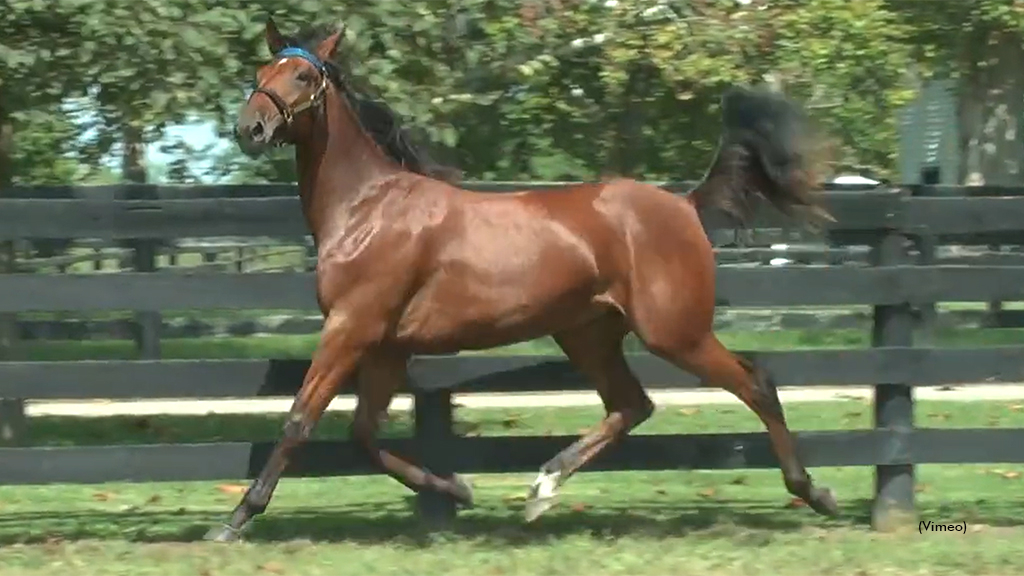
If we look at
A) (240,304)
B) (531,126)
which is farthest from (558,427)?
(240,304)

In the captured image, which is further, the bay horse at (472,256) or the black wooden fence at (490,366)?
the black wooden fence at (490,366)

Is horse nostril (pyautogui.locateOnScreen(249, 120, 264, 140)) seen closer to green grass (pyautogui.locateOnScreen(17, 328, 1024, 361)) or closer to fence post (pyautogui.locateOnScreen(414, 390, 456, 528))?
fence post (pyautogui.locateOnScreen(414, 390, 456, 528))

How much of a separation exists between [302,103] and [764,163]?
215 cm

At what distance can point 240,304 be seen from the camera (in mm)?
6738

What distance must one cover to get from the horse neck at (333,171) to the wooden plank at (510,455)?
107 centimetres

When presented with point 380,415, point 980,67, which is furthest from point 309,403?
point 980,67

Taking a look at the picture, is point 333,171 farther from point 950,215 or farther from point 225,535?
point 950,215

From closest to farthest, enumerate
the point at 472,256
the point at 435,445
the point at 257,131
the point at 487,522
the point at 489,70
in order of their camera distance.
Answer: the point at 257,131
the point at 472,256
the point at 435,445
the point at 487,522
the point at 489,70

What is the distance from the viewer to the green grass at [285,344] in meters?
13.9

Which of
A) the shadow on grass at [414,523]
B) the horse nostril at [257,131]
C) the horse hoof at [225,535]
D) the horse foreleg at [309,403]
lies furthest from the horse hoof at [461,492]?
the horse nostril at [257,131]

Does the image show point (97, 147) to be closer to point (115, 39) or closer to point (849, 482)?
point (115, 39)

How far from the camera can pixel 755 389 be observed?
681 cm

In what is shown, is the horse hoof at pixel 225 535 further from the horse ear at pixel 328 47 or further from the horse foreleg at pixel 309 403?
the horse ear at pixel 328 47

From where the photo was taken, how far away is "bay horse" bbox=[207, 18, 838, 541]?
630cm
